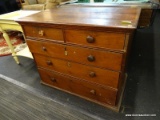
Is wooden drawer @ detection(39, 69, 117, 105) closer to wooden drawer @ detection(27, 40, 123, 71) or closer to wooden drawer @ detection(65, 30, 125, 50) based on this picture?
wooden drawer @ detection(27, 40, 123, 71)

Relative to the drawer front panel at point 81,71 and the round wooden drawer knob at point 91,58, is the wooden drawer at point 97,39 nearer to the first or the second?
the round wooden drawer knob at point 91,58

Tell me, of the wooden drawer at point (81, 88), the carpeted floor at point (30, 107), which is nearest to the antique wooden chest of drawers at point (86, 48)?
the wooden drawer at point (81, 88)

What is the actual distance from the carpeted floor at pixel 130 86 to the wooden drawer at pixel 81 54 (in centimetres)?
49

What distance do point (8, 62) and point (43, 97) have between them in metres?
1.08

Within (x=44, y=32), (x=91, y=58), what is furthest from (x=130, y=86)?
(x=44, y=32)

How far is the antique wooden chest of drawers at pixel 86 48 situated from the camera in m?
0.83

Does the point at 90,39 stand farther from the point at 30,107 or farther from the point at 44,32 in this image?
the point at 30,107

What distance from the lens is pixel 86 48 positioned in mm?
954

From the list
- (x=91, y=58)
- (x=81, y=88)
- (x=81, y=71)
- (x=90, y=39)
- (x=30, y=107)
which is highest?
(x=90, y=39)

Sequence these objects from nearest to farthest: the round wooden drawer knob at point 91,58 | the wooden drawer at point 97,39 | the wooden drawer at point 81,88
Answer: the wooden drawer at point 97,39, the round wooden drawer knob at point 91,58, the wooden drawer at point 81,88

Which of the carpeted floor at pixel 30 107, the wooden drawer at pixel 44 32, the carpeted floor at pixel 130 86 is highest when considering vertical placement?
the wooden drawer at pixel 44 32

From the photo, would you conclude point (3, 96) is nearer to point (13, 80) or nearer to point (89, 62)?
point (13, 80)

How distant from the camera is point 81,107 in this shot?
1248 millimetres

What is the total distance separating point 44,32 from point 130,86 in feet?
3.57
